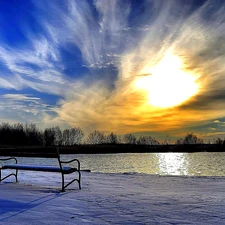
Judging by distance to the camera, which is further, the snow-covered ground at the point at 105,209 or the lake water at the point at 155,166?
the lake water at the point at 155,166

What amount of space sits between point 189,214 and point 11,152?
526 cm

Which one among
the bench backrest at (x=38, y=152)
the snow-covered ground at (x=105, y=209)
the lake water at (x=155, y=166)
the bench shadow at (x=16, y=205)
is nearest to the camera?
the snow-covered ground at (x=105, y=209)

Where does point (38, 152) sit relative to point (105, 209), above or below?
above

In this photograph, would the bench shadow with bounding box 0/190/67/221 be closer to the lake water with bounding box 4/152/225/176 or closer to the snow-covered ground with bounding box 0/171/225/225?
the snow-covered ground with bounding box 0/171/225/225

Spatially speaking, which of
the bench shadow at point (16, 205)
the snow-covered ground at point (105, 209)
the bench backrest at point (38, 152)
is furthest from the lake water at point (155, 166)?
the bench shadow at point (16, 205)

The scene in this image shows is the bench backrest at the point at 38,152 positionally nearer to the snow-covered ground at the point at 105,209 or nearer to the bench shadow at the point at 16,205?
the snow-covered ground at the point at 105,209

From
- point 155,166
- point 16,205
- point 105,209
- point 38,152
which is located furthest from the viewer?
point 155,166

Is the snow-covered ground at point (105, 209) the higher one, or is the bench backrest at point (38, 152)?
the bench backrest at point (38, 152)

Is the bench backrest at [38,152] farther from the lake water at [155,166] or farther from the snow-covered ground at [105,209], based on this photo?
the lake water at [155,166]

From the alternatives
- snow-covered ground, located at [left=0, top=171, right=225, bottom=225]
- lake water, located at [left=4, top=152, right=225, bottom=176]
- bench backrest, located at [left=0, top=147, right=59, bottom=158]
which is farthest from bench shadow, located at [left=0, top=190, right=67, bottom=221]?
lake water, located at [left=4, top=152, right=225, bottom=176]

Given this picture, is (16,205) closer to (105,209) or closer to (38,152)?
(105,209)

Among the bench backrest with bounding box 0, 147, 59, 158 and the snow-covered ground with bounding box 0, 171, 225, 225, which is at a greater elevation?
the bench backrest with bounding box 0, 147, 59, 158

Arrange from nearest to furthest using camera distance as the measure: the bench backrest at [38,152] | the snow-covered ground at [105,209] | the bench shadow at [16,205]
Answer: the snow-covered ground at [105,209], the bench shadow at [16,205], the bench backrest at [38,152]

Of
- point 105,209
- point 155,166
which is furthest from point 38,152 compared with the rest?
point 155,166
